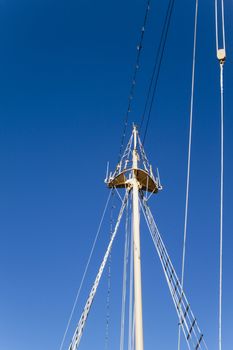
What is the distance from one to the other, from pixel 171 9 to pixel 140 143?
387 inches

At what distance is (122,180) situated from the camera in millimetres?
18562

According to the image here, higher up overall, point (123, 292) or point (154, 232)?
point (154, 232)

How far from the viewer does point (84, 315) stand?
16.8 m

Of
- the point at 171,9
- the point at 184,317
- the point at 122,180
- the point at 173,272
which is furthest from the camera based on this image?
the point at 122,180

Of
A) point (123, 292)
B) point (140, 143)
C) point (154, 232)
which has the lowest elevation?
point (123, 292)

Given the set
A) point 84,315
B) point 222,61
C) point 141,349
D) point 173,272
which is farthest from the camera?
point 84,315

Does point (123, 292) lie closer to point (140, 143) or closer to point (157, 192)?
point (157, 192)

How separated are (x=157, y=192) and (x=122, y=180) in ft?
5.87

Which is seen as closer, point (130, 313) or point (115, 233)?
point (130, 313)

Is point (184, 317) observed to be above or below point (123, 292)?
below

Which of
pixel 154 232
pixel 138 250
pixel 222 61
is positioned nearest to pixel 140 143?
pixel 154 232

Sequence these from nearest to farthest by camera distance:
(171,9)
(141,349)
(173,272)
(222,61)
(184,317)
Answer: (222,61)
(171,9)
(141,349)
(184,317)
(173,272)

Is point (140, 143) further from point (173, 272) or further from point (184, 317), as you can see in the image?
point (184, 317)

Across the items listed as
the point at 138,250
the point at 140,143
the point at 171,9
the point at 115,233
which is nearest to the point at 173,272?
the point at 138,250
